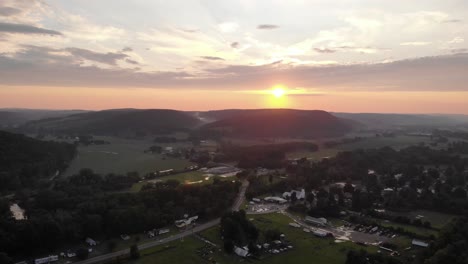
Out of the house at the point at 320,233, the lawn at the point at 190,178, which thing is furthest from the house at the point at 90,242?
the house at the point at 320,233

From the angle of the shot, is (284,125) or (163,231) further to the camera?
(284,125)

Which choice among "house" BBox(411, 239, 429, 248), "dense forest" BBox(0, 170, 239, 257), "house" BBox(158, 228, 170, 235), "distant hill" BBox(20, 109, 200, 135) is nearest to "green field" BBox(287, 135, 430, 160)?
"dense forest" BBox(0, 170, 239, 257)

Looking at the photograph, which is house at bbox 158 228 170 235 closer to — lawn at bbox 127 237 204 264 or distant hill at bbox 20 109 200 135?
lawn at bbox 127 237 204 264

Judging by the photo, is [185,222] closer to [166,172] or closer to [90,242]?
[90,242]

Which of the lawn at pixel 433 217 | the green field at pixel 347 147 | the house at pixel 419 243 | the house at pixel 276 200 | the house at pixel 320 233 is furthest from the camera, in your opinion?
the green field at pixel 347 147

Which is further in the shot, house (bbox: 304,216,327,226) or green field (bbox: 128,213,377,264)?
house (bbox: 304,216,327,226)

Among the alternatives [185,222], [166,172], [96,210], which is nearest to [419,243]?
[185,222]

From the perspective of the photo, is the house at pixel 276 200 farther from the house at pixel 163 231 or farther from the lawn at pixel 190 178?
the house at pixel 163 231
